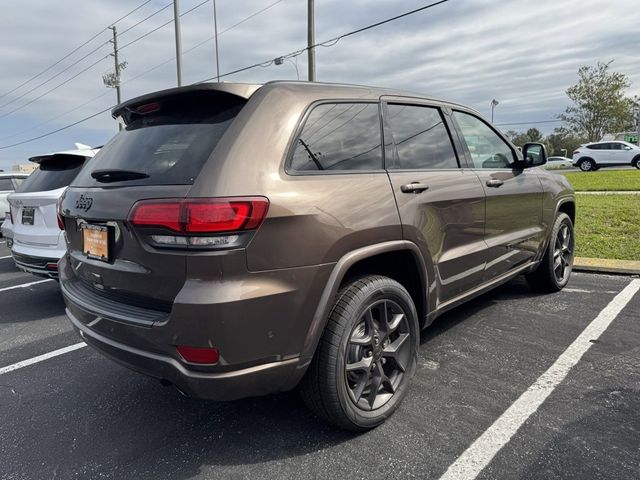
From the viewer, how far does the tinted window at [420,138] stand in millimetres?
2889

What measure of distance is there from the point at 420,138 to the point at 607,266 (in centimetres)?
372

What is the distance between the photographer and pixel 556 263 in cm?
473

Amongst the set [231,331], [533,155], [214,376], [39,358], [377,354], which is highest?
[533,155]

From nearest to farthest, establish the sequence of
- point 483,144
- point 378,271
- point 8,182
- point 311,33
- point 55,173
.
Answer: point 378,271 → point 483,144 → point 55,173 → point 8,182 → point 311,33

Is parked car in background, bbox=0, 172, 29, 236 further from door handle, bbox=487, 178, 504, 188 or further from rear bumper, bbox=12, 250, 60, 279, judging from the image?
door handle, bbox=487, 178, 504, 188

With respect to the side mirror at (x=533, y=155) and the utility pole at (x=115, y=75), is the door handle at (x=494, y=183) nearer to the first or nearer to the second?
the side mirror at (x=533, y=155)

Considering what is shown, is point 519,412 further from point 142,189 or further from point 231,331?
point 142,189

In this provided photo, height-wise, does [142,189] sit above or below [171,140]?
below

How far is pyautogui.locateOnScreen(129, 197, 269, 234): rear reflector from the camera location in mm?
1934

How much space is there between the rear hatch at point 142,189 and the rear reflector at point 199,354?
21cm

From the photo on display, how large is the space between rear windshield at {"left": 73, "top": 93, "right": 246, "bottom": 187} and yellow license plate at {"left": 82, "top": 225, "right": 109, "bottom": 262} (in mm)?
241

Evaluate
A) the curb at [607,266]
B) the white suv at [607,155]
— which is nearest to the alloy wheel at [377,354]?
the curb at [607,266]

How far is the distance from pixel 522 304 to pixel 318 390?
2.91 m

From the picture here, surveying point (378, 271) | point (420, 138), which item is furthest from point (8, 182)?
point (378, 271)
